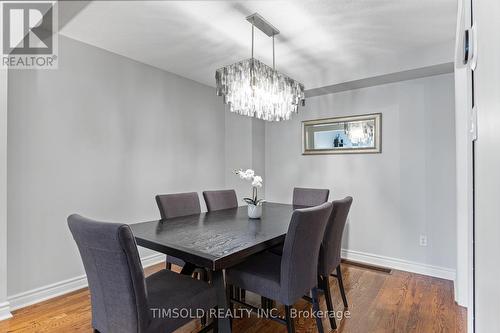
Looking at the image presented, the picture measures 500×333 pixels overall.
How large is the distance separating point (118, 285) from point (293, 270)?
854 millimetres

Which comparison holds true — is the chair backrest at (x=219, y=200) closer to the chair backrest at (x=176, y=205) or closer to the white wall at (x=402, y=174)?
the chair backrest at (x=176, y=205)

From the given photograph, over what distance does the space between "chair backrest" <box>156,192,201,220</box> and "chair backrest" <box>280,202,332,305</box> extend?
3.64ft

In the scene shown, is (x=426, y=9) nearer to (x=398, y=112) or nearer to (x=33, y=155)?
(x=398, y=112)

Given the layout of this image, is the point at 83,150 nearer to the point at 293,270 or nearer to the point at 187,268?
the point at 187,268

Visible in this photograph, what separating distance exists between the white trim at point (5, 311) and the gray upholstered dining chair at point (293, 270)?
5.37ft

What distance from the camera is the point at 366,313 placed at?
1.94 m

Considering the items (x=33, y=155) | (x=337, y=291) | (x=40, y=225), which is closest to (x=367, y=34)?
(x=337, y=291)

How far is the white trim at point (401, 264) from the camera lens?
257 cm

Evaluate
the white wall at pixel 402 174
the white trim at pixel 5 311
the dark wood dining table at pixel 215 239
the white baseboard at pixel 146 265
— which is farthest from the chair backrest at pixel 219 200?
the white trim at pixel 5 311

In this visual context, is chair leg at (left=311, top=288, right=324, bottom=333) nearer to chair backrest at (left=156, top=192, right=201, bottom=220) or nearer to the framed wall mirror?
chair backrest at (left=156, top=192, right=201, bottom=220)

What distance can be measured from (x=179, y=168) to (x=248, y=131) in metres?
1.13

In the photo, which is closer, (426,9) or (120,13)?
(120,13)

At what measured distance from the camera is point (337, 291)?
7.55 feet

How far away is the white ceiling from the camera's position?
109 cm
